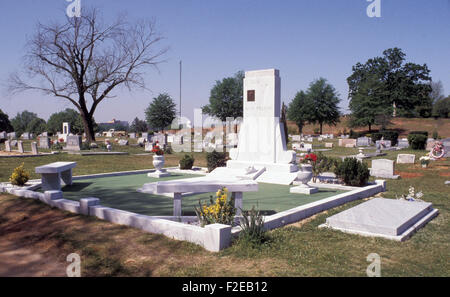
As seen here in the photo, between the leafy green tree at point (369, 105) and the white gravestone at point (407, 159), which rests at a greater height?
the leafy green tree at point (369, 105)

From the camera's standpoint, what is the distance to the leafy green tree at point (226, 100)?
63.7 meters

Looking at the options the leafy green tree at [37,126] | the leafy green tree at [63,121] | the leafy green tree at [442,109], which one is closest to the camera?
the leafy green tree at [63,121]

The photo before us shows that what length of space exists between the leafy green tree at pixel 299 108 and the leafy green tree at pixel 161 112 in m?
21.4

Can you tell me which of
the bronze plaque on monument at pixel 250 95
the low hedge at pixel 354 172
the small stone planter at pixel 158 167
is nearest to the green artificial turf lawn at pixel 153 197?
the low hedge at pixel 354 172

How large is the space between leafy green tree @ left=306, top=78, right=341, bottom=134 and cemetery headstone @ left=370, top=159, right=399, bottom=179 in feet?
154

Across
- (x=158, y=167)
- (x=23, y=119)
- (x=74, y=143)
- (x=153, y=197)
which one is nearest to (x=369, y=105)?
(x=74, y=143)

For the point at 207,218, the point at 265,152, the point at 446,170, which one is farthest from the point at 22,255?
the point at 446,170

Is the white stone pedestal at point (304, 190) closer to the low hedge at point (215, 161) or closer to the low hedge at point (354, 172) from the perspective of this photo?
the low hedge at point (354, 172)

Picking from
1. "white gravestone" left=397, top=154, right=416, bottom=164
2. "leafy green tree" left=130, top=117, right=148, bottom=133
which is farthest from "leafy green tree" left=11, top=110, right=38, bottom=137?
"white gravestone" left=397, top=154, right=416, bottom=164

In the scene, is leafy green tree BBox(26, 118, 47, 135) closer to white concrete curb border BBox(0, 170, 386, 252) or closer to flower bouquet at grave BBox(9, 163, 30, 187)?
flower bouquet at grave BBox(9, 163, 30, 187)

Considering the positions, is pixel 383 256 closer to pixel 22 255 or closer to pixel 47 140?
pixel 22 255

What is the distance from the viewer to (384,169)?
14656mm

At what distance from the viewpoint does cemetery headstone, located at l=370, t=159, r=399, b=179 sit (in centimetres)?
1455
